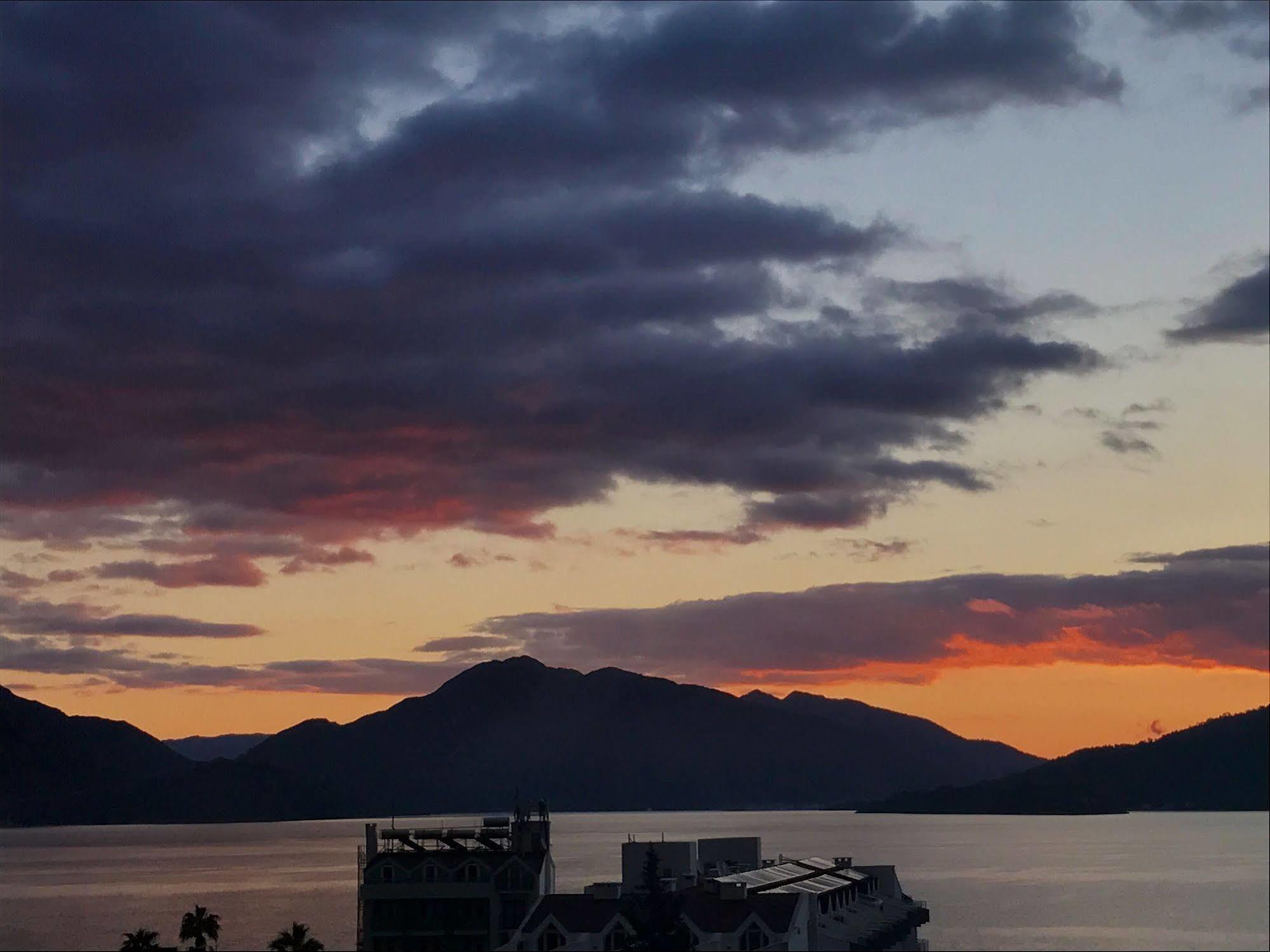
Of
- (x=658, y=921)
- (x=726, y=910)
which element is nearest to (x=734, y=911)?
(x=726, y=910)

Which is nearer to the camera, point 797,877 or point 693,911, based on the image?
point 693,911

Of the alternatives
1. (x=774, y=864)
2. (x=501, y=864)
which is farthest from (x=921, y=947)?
(x=501, y=864)

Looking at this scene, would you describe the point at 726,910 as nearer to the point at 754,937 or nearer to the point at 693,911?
the point at 693,911

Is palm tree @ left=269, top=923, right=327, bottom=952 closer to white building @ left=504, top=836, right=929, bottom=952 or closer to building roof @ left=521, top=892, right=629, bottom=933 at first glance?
white building @ left=504, top=836, right=929, bottom=952

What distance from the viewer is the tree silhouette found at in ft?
348

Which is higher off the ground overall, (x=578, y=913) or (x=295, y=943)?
(x=578, y=913)

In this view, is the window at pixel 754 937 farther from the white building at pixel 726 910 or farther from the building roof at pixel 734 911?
the building roof at pixel 734 911

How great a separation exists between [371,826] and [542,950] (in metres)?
22.1

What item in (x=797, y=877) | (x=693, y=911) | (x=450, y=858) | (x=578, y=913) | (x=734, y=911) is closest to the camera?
(x=693, y=911)

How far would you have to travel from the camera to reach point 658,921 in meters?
106

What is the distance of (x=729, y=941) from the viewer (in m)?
110

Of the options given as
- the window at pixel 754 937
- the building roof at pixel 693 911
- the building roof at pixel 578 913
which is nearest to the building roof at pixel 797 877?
the building roof at pixel 693 911

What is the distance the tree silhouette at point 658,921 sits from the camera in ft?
348

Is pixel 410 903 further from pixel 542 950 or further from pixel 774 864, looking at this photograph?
pixel 774 864
